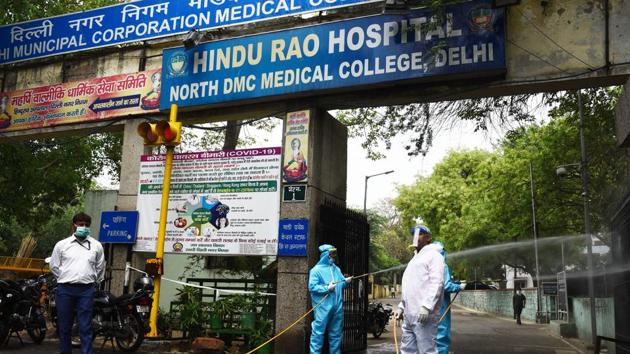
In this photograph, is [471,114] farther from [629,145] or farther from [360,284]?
[360,284]

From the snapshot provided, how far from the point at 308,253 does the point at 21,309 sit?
4.69m

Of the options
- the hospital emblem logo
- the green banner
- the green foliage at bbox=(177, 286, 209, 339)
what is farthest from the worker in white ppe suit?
the hospital emblem logo

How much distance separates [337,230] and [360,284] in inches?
56.1

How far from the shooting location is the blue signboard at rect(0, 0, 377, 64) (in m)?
9.83

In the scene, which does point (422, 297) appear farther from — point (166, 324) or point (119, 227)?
point (119, 227)

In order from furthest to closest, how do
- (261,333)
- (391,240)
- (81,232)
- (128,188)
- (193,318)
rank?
(391,240), (128,188), (193,318), (261,333), (81,232)

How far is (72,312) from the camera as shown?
23.1 ft

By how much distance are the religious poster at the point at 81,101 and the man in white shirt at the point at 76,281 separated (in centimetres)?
393

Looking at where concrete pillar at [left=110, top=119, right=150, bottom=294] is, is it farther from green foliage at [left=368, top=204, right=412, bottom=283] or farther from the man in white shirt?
green foliage at [left=368, top=204, right=412, bottom=283]

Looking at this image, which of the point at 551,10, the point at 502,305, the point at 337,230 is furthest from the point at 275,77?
the point at 502,305

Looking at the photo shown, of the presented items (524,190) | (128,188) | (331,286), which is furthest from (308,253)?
(524,190)

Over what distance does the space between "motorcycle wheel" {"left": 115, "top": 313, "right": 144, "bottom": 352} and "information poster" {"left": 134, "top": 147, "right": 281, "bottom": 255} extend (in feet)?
4.57

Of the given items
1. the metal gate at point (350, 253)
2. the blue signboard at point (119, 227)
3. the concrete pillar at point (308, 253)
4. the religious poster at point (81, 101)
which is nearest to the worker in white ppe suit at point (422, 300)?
the concrete pillar at point (308, 253)

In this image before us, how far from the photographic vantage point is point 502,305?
120ft
